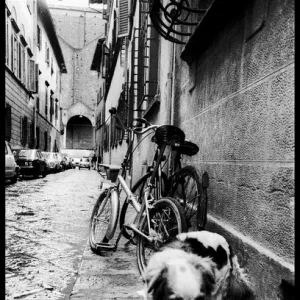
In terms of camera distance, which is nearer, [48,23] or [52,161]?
[52,161]

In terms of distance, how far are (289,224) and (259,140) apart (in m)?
0.55

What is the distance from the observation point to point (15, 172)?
13.3 m

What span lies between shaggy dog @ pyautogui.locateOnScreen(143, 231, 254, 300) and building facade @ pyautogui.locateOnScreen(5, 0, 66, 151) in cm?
1615

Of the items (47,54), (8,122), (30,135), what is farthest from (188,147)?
(47,54)

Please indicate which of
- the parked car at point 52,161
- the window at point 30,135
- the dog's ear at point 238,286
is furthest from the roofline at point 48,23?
the dog's ear at point 238,286

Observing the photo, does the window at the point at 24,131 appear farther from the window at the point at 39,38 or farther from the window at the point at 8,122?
the window at the point at 39,38

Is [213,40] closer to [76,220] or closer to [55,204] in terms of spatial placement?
[76,220]

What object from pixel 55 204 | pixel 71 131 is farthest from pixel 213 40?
pixel 71 131

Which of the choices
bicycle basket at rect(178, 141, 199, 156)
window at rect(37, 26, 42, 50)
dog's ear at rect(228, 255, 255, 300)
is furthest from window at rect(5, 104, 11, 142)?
dog's ear at rect(228, 255, 255, 300)

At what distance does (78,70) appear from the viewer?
45.9 meters

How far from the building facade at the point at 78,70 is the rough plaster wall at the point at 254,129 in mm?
42259

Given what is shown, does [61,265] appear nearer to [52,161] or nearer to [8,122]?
[8,122]

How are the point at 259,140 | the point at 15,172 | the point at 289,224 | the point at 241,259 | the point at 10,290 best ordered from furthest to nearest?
the point at 15,172
the point at 10,290
the point at 241,259
the point at 259,140
the point at 289,224

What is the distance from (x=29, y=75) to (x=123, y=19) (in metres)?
10.7
